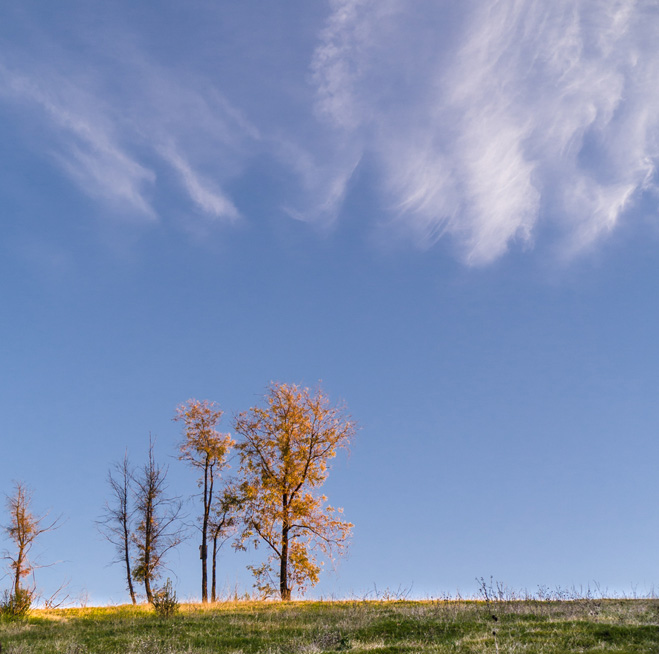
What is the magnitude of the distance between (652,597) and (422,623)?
41.2 ft

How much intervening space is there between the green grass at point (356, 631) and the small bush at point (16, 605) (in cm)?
41

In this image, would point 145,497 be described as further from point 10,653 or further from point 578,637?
point 578,637

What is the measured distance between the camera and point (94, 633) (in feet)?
51.3

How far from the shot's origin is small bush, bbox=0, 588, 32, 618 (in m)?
19.2

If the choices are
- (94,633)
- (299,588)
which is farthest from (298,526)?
(94,633)

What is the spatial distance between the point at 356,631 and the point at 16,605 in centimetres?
1316

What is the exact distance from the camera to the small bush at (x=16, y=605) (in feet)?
62.9

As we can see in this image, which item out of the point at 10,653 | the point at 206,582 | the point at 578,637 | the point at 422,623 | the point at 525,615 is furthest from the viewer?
the point at 206,582

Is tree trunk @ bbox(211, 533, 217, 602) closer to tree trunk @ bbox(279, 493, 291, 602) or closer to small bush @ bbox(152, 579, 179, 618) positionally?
tree trunk @ bbox(279, 493, 291, 602)

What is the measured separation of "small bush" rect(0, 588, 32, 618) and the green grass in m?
0.41

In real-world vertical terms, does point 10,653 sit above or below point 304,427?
below

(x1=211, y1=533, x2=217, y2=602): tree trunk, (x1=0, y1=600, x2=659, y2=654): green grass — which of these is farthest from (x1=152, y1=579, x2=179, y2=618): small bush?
(x1=211, y1=533, x2=217, y2=602): tree trunk

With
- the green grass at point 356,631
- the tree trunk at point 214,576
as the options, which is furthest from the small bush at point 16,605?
the tree trunk at point 214,576

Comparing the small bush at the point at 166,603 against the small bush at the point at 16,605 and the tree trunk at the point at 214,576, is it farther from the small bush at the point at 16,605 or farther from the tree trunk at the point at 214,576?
the tree trunk at the point at 214,576
